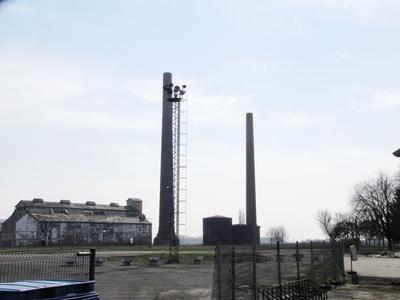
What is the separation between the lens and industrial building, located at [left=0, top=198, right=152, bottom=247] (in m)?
120

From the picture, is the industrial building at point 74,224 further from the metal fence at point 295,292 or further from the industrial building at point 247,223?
the metal fence at point 295,292

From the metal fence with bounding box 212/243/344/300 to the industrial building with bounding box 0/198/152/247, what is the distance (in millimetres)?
96348

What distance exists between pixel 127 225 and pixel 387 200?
71.7 meters

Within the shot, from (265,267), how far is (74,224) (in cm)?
11438

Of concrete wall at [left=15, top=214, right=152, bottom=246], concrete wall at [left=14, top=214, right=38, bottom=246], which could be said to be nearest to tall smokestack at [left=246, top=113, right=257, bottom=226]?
concrete wall at [left=15, top=214, right=152, bottom=246]

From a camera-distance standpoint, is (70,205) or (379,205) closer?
(379,205)

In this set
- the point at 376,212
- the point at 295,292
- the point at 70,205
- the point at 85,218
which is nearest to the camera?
the point at 295,292

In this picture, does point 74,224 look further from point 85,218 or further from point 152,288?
point 152,288

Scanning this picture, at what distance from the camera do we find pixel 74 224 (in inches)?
4929

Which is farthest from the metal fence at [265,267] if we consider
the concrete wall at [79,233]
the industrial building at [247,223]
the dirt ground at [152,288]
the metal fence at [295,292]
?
the concrete wall at [79,233]

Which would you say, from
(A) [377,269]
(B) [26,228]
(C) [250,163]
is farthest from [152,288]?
(B) [26,228]

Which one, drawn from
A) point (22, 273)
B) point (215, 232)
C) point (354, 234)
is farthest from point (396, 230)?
point (22, 273)

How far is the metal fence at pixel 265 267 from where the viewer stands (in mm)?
13117

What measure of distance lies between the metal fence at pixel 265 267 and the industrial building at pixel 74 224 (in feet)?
316
